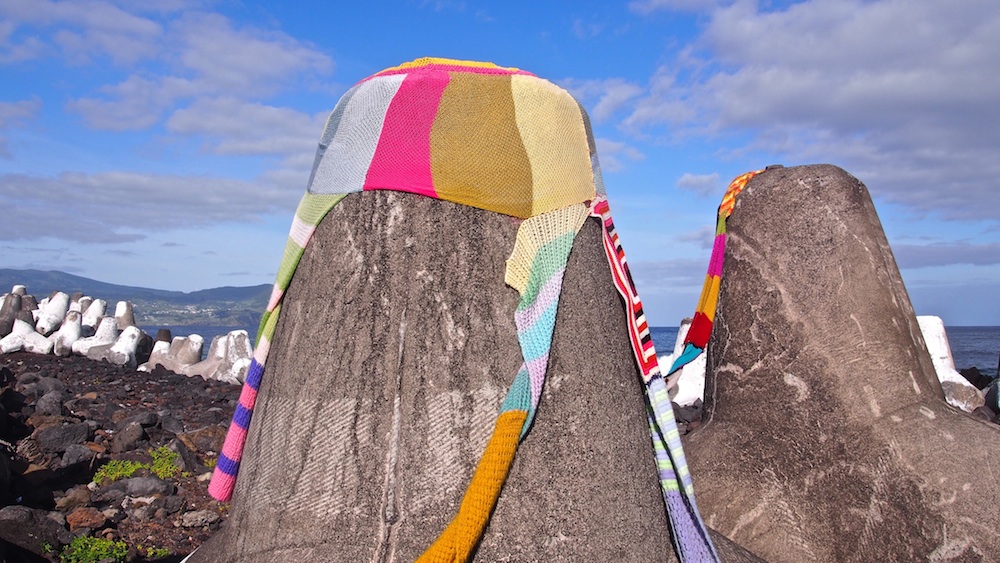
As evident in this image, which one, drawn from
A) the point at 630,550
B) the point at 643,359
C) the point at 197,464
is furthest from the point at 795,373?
the point at 197,464

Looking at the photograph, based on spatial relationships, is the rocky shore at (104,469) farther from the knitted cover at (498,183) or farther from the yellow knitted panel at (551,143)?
the yellow knitted panel at (551,143)

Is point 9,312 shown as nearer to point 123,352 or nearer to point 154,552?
point 123,352

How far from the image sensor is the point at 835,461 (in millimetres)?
3633

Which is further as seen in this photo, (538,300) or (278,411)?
(278,411)

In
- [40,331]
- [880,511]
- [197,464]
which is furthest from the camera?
[40,331]

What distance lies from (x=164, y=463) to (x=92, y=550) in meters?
1.76

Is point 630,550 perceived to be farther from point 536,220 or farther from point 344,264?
point 344,264

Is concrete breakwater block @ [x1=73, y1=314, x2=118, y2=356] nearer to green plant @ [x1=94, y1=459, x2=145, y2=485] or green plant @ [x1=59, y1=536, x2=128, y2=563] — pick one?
green plant @ [x1=94, y1=459, x2=145, y2=485]

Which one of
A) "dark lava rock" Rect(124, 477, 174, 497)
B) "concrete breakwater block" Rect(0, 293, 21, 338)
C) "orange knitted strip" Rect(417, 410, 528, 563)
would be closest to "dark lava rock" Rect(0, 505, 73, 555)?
"dark lava rock" Rect(124, 477, 174, 497)

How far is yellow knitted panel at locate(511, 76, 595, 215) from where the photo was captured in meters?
2.22

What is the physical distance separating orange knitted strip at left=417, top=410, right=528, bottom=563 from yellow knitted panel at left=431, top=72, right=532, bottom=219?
55cm

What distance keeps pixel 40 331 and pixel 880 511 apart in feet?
41.9

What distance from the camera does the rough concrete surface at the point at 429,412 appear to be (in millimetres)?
2004

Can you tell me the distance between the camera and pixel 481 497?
193 centimetres
